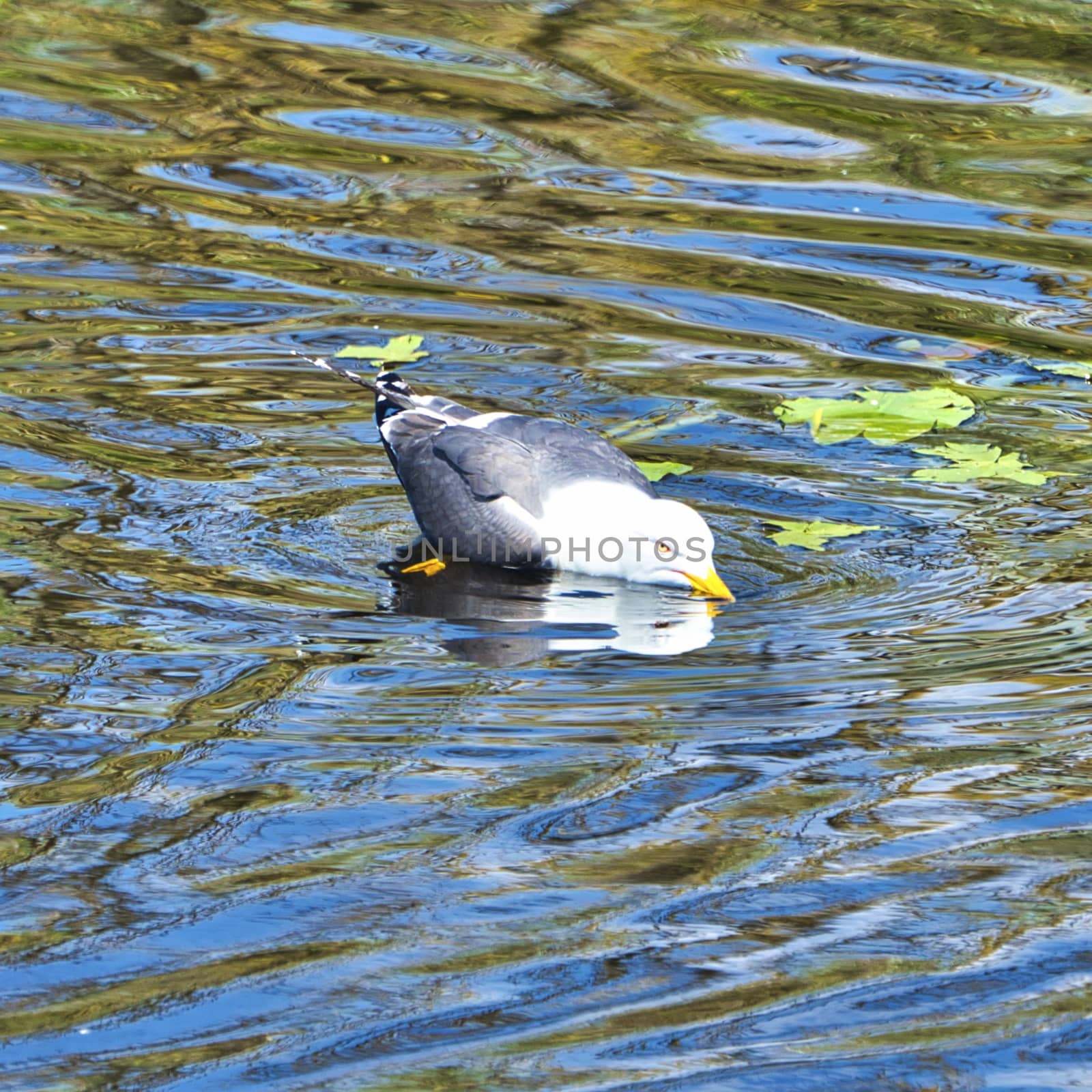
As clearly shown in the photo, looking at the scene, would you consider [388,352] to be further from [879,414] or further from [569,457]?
[879,414]

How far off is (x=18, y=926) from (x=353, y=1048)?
86cm

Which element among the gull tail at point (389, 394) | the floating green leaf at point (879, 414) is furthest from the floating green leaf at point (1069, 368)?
the gull tail at point (389, 394)

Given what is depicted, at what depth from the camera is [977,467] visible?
7.16 meters

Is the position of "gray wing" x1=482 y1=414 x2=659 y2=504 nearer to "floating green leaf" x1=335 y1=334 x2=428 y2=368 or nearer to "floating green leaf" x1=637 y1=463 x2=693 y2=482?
"floating green leaf" x1=637 y1=463 x2=693 y2=482

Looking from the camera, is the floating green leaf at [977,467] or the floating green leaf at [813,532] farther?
the floating green leaf at [977,467]

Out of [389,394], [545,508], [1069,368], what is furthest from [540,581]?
[1069,368]

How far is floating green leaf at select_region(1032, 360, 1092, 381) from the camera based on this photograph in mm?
8133

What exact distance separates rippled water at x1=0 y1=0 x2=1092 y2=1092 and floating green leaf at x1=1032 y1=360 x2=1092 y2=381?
0.10m

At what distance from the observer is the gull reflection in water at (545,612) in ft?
18.8

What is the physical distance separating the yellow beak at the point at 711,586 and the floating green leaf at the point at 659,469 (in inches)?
41.6

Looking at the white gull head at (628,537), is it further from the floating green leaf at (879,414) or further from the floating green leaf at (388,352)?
the floating green leaf at (388,352)

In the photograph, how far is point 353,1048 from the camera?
11.5 ft

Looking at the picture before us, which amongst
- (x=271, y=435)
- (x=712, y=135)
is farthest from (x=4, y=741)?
(x=712, y=135)

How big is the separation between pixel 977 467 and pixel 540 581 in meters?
1.87
